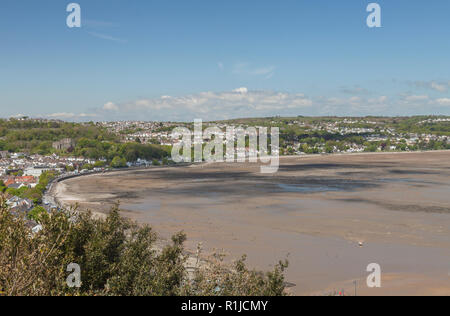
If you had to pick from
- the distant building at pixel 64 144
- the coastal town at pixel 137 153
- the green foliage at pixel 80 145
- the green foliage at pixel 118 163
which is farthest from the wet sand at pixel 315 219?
the distant building at pixel 64 144

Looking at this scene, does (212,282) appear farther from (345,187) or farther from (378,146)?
(378,146)

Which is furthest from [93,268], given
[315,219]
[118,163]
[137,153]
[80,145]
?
[80,145]

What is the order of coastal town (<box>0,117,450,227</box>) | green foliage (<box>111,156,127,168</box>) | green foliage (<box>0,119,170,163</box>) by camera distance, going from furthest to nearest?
green foliage (<box>0,119,170,163</box>)
green foliage (<box>111,156,127,168</box>)
coastal town (<box>0,117,450,227</box>)

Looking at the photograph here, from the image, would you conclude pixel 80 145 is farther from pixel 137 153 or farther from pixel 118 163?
pixel 118 163

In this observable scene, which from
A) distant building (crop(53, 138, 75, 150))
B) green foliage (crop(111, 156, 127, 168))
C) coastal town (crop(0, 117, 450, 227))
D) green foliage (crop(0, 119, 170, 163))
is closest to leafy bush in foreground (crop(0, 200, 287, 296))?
coastal town (crop(0, 117, 450, 227))

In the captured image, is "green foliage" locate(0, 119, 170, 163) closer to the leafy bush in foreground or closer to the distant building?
the distant building
